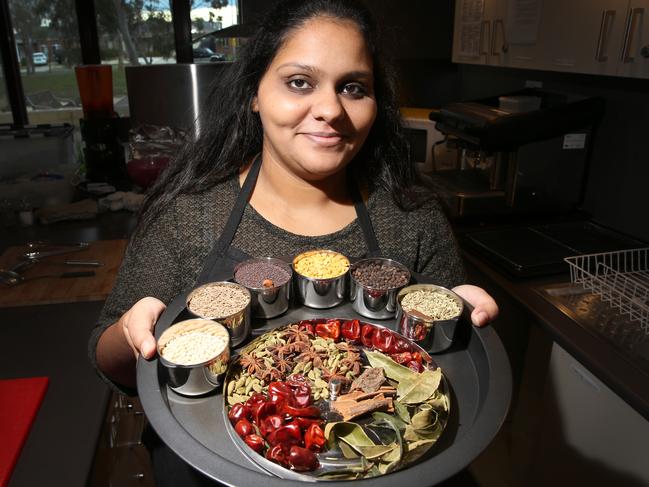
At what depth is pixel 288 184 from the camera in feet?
3.93

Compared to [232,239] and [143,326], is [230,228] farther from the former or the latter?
[143,326]

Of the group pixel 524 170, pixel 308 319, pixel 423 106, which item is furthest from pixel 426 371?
pixel 423 106

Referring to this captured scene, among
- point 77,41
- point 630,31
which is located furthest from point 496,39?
point 77,41

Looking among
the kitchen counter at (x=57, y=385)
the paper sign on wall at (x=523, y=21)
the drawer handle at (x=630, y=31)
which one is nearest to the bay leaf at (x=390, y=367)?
the kitchen counter at (x=57, y=385)

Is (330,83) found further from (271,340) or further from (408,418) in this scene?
(408,418)

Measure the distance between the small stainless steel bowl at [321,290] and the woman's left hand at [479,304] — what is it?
0.24 metres

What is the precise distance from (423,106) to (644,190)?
1757 mm

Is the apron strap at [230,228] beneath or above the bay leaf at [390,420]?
above

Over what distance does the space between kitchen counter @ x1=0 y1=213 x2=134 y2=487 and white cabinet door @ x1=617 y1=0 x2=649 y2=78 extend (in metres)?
1.77

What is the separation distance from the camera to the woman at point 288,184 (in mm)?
1031

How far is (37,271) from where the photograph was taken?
174cm

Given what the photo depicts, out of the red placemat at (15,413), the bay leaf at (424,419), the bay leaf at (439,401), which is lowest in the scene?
the red placemat at (15,413)

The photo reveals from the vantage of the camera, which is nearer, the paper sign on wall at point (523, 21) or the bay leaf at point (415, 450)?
the bay leaf at point (415, 450)

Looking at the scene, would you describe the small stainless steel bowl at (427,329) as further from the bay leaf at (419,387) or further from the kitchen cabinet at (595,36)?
the kitchen cabinet at (595,36)
